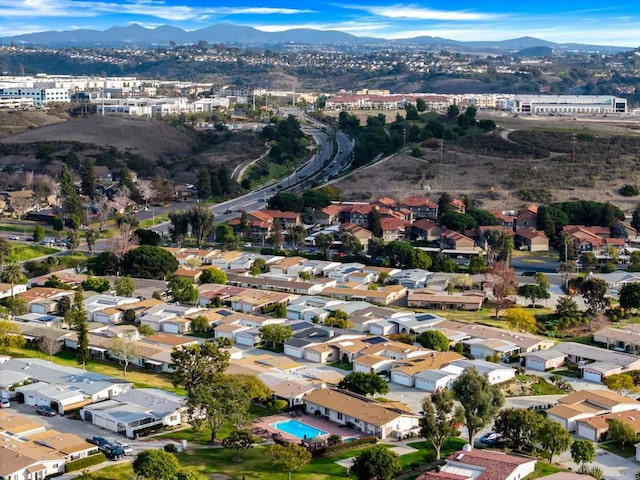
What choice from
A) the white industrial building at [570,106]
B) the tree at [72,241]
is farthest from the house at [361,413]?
the white industrial building at [570,106]

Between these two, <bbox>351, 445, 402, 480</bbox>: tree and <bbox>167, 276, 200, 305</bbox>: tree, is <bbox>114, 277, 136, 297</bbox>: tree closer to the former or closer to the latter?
<bbox>167, 276, 200, 305</bbox>: tree

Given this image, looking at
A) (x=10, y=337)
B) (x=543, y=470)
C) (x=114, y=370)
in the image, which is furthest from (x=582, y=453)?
(x=10, y=337)

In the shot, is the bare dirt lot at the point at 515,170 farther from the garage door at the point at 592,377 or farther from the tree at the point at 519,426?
the tree at the point at 519,426

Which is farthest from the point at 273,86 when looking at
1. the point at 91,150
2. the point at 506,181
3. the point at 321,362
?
the point at 321,362

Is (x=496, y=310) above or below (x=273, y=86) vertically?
below

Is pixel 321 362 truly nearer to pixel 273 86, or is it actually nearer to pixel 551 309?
pixel 551 309
